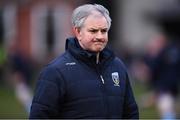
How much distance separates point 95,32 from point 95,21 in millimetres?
86

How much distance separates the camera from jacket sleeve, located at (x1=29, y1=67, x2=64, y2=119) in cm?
681

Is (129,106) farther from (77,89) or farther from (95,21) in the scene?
(95,21)

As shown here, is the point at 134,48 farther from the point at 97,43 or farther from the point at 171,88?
the point at 97,43

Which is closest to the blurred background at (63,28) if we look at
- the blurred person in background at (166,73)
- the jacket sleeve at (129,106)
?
the blurred person in background at (166,73)

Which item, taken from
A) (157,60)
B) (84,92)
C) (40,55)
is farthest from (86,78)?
(40,55)

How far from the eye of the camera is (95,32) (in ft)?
22.6

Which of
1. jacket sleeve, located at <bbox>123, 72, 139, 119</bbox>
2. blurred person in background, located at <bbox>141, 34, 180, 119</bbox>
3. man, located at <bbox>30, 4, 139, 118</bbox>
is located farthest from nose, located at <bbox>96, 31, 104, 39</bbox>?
blurred person in background, located at <bbox>141, 34, 180, 119</bbox>

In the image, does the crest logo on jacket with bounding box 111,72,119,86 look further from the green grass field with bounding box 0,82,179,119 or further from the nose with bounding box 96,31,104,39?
the green grass field with bounding box 0,82,179,119

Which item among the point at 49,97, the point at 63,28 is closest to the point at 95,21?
the point at 49,97

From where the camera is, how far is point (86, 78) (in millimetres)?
6922

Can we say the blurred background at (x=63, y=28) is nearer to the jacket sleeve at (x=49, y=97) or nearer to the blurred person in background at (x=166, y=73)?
the blurred person in background at (x=166, y=73)

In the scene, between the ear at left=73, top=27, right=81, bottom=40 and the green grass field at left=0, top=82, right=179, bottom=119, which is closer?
the ear at left=73, top=27, right=81, bottom=40

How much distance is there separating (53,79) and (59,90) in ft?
0.32

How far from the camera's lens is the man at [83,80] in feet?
22.4
